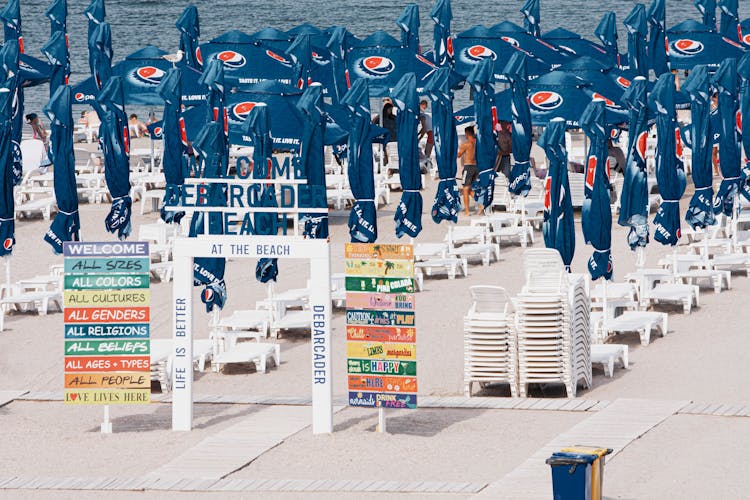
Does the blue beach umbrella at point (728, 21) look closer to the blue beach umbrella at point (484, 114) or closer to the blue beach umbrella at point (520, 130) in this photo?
the blue beach umbrella at point (520, 130)

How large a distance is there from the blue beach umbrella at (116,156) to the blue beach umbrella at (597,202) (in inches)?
204

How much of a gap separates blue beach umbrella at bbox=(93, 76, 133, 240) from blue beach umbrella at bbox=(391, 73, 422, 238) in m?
2.97

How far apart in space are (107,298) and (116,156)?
220 inches

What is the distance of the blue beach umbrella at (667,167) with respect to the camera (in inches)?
710

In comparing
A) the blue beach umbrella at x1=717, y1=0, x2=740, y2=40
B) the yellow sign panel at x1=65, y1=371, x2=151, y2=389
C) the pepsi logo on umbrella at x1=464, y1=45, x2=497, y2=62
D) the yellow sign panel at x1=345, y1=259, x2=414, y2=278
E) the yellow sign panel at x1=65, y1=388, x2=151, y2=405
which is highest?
the blue beach umbrella at x1=717, y1=0, x2=740, y2=40

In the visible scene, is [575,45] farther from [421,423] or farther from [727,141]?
[421,423]

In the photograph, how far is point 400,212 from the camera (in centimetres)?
1891

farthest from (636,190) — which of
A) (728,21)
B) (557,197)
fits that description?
(728,21)

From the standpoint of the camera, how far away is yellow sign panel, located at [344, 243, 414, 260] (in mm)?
13227

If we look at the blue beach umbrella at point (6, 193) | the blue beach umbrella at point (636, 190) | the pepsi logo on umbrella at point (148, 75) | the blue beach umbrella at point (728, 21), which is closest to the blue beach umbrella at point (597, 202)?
the blue beach umbrella at point (636, 190)

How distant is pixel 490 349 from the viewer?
1439 centimetres

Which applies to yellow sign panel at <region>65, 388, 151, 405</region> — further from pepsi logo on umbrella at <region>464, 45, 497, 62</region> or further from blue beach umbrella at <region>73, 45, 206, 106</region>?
pepsi logo on umbrella at <region>464, 45, 497, 62</region>

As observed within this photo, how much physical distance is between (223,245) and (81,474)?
2253 mm

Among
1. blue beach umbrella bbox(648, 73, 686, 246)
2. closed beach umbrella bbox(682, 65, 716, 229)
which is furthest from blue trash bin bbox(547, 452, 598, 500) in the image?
closed beach umbrella bbox(682, 65, 716, 229)
